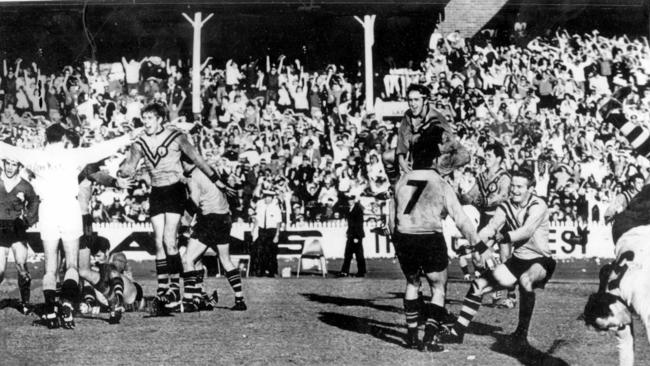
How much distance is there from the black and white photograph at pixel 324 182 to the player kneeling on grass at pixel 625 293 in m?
0.01

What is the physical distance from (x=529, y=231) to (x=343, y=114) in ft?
38.4

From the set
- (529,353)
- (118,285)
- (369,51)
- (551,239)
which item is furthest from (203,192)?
(369,51)

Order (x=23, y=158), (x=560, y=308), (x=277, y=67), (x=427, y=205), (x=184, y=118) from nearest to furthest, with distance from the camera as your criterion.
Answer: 1. (x=427, y=205)
2. (x=23, y=158)
3. (x=560, y=308)
4. (x=184, y=118)
5. (x=277, y=67)

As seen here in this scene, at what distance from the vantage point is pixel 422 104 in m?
7.11

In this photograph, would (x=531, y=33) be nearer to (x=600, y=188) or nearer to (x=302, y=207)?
(x=600, y=188)

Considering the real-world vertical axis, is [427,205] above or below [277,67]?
below

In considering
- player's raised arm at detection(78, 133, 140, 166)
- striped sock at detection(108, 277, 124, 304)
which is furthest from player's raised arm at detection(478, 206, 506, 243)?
striped sock at detection(108, 277, 124, 304)

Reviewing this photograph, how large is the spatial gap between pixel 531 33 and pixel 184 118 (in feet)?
27.8

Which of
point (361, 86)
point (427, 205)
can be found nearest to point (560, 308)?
point (427, 205)

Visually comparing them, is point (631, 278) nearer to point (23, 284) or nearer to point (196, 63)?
point (23, 284)

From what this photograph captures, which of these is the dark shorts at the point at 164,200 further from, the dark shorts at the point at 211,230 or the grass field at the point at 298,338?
the grass field at the point at 298,338

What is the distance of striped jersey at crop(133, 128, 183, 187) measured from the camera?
28.2 ft

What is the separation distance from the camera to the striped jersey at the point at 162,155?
28.2 feet

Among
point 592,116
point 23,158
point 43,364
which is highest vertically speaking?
point 592,116
